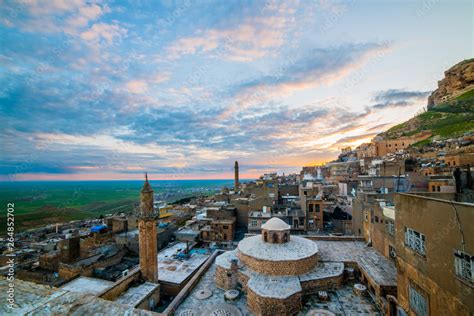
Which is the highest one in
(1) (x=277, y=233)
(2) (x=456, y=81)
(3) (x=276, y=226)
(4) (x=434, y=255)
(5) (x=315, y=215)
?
(2) (x=456, y=81)

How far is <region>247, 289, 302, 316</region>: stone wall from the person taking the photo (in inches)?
501

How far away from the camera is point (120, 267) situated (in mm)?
23344

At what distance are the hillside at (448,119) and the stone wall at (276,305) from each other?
80266 mm

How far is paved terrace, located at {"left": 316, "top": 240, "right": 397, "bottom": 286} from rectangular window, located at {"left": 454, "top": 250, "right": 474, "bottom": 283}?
28.2ft

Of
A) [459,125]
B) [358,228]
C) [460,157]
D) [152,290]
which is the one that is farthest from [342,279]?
[459,125]

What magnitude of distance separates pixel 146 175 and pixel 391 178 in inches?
1208

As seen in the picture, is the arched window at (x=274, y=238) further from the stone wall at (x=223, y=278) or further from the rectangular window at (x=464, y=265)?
the rectangular window at (x=464, y=265)

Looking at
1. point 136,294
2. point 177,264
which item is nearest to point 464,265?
point 136,294

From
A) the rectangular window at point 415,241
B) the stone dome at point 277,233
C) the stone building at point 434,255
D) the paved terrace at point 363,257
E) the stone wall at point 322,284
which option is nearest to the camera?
the stone building at point 434,255

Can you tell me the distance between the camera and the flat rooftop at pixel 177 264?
19.5m

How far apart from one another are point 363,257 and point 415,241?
11.5 m

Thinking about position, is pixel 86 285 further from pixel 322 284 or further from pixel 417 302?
pixel 417 302

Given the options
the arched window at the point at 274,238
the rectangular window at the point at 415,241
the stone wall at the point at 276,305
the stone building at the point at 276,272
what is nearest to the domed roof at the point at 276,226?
the stone building at the point at 276,272

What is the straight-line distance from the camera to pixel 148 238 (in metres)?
18.5
